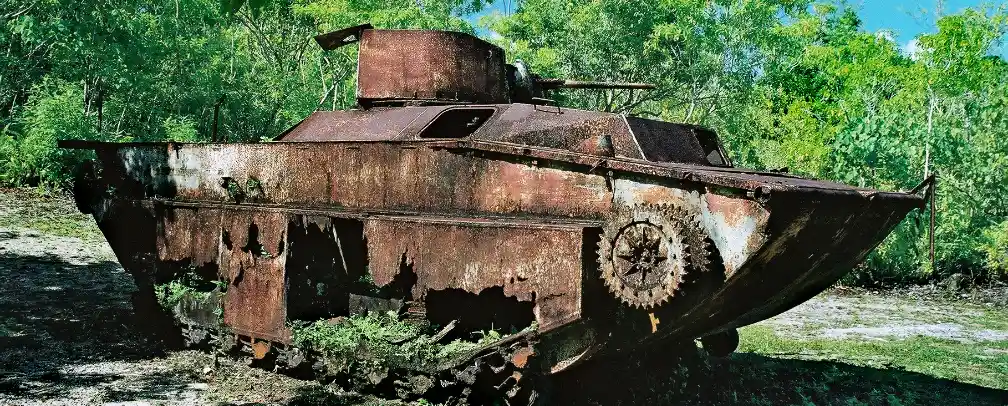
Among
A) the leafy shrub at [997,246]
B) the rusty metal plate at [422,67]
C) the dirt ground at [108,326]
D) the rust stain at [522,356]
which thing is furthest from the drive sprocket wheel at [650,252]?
the leafy shrub at [997,246]

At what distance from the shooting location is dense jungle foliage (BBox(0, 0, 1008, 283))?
1894cm

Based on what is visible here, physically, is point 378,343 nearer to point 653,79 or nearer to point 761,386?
point 761,386

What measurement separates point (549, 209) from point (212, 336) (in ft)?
14.5

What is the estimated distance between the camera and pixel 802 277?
6945 millimetres

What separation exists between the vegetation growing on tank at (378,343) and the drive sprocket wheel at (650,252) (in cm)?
89

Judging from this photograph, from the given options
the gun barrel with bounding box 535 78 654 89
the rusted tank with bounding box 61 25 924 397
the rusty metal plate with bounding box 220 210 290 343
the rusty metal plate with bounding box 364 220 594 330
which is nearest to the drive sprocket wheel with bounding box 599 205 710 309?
the rusted tank with bounding box 61 25 924 397

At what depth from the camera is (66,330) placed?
9906mm

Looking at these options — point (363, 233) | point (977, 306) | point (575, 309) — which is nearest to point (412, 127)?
point (363, 233)

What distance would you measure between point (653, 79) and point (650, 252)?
82.9 ft

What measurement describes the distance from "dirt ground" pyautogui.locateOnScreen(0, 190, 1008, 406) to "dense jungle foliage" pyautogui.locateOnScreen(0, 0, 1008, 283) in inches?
70.9

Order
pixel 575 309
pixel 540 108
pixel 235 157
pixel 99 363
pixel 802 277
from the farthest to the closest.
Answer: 1. pixel 235 157
2. pixel 99 363
3. pixel 540 108
4. pixel 802 277
5. pixel 575 309

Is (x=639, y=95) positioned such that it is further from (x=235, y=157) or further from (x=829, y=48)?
(x=235, y=157)

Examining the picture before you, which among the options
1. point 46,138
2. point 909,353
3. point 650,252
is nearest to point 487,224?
point 650,252

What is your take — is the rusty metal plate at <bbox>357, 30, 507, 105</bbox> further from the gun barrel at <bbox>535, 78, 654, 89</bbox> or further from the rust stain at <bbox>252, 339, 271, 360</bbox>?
the rust stain at <bbox>252, 339, 271, 360</bbox>
